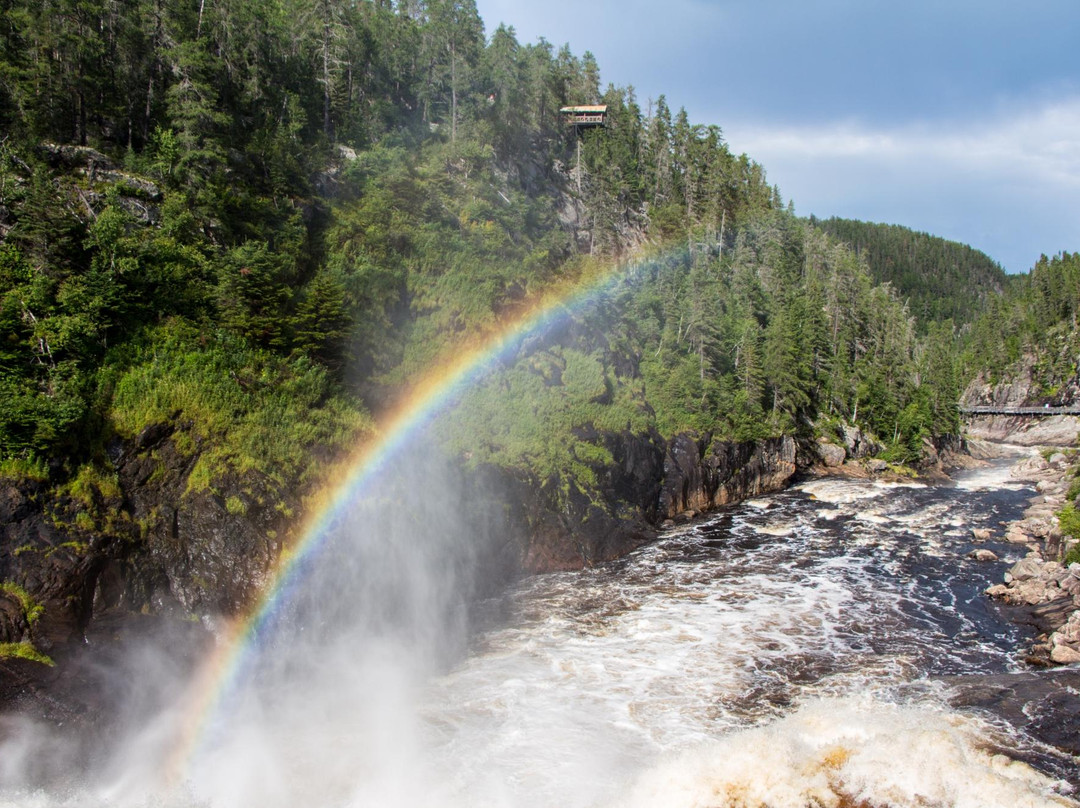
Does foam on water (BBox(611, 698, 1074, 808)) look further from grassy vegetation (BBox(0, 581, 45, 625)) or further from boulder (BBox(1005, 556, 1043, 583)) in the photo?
grassy vegetation (BBox(0, 581, 45, 625))

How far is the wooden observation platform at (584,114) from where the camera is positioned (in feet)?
236

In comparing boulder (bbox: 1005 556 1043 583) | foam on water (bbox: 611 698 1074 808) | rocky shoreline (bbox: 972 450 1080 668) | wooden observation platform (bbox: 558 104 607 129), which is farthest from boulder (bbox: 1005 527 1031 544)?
wooden observation platform (bbox: 558 104 607 129)

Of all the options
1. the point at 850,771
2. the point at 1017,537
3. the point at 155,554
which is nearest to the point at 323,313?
the point at 155,554

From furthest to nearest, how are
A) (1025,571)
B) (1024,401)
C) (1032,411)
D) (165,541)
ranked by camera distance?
(1024,401) < (1032,411) < (1025,571) < (165,541)

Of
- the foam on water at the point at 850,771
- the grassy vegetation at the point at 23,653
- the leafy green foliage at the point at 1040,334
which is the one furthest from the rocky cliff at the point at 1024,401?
the grassy vegetation at the point at 23,653

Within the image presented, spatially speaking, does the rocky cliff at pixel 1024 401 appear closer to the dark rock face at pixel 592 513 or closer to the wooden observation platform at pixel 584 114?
the wooden observation platform at pixel 584 114

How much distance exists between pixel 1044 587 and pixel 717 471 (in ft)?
58.6

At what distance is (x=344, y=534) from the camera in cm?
2069

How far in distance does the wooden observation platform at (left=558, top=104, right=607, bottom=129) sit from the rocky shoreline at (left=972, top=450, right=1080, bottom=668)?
196 feet

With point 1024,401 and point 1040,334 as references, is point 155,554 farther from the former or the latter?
point 1040,334

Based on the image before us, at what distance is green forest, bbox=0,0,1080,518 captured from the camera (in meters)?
19.7

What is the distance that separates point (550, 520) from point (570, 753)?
1424 centimetres

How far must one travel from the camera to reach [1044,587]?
75.0 feet

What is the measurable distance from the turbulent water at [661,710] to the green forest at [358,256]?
828 centimetres
